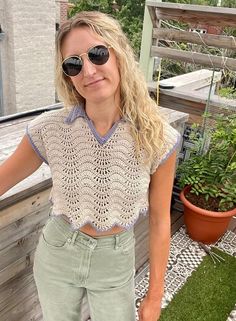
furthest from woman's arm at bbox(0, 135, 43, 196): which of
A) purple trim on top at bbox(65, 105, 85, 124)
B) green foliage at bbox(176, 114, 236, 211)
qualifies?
green foliage at bbox(176, 114, 236, 211)

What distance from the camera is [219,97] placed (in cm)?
288

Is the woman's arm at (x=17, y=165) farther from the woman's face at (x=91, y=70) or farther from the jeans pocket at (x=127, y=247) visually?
the jeans pocket at (x=127, y=247)

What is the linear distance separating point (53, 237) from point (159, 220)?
1.24ft

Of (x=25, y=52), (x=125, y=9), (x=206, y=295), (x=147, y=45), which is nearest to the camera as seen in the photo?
(x=206, y=295)

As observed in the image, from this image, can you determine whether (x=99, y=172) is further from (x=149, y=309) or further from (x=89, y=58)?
(x=149, y=309)

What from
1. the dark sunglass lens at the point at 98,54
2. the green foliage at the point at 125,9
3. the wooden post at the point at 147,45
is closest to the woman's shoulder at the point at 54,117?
the dark sunglass lens at the point at 98,54

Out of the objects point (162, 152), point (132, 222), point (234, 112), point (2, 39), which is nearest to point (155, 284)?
point (132, 222)

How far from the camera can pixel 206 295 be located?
2.25 m

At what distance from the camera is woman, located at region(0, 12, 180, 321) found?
1.06 meters

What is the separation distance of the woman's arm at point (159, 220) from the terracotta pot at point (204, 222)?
4.49ft

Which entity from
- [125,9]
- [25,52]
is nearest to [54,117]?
[25,52]

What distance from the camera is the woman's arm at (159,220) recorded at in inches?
44.0

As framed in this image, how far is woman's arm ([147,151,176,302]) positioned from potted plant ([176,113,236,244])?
1.37 meters

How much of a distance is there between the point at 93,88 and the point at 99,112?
0.11 m
